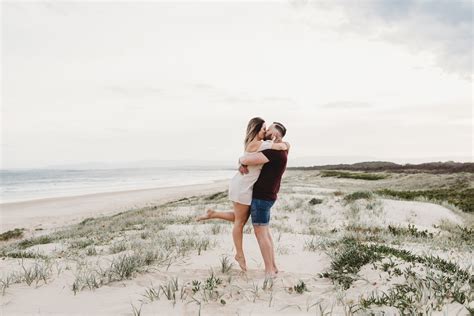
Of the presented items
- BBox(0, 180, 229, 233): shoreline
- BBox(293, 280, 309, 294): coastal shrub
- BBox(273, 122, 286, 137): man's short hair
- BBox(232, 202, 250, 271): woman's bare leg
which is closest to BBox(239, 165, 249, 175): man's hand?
BBox(232, 202, 250, 271): woman's bare leg

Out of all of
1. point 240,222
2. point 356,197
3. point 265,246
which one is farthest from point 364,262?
point 356,197

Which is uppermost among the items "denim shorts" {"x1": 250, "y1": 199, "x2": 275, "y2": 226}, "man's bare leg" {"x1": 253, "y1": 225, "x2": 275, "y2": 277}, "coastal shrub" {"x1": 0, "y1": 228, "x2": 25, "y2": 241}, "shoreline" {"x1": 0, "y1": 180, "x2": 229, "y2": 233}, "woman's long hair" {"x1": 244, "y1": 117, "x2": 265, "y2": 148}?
"woman's long hair" {"x1": 244, "y1": 117, "x2": 265, "y2": 148}

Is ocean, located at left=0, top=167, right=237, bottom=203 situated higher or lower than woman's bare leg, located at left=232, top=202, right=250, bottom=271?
lower

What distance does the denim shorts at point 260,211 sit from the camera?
17.6 ft

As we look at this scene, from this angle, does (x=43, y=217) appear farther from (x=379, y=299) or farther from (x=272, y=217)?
(x=379, y=299)

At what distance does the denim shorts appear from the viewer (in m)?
5.36

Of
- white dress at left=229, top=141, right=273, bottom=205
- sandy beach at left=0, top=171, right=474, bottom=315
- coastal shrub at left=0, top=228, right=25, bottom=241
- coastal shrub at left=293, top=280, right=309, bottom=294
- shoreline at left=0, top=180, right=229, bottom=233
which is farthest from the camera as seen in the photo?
shoreline at left=0, top=180, right=229, bottom=233

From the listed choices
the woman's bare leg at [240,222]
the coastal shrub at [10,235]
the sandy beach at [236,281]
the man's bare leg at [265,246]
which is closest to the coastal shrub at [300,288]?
the sandy beach at [236,281]

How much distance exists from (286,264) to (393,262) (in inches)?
72.8

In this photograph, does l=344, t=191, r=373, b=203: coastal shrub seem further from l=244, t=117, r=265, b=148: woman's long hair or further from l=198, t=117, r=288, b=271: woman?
l=244, t=117, r=265, b=148: woman's long hair

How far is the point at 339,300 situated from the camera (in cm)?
423

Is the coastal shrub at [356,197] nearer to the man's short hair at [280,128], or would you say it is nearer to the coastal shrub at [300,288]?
the man's short hair at [280,128]

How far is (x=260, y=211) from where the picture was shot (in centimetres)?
538

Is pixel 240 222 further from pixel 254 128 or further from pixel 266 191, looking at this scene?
pixel 254 128
